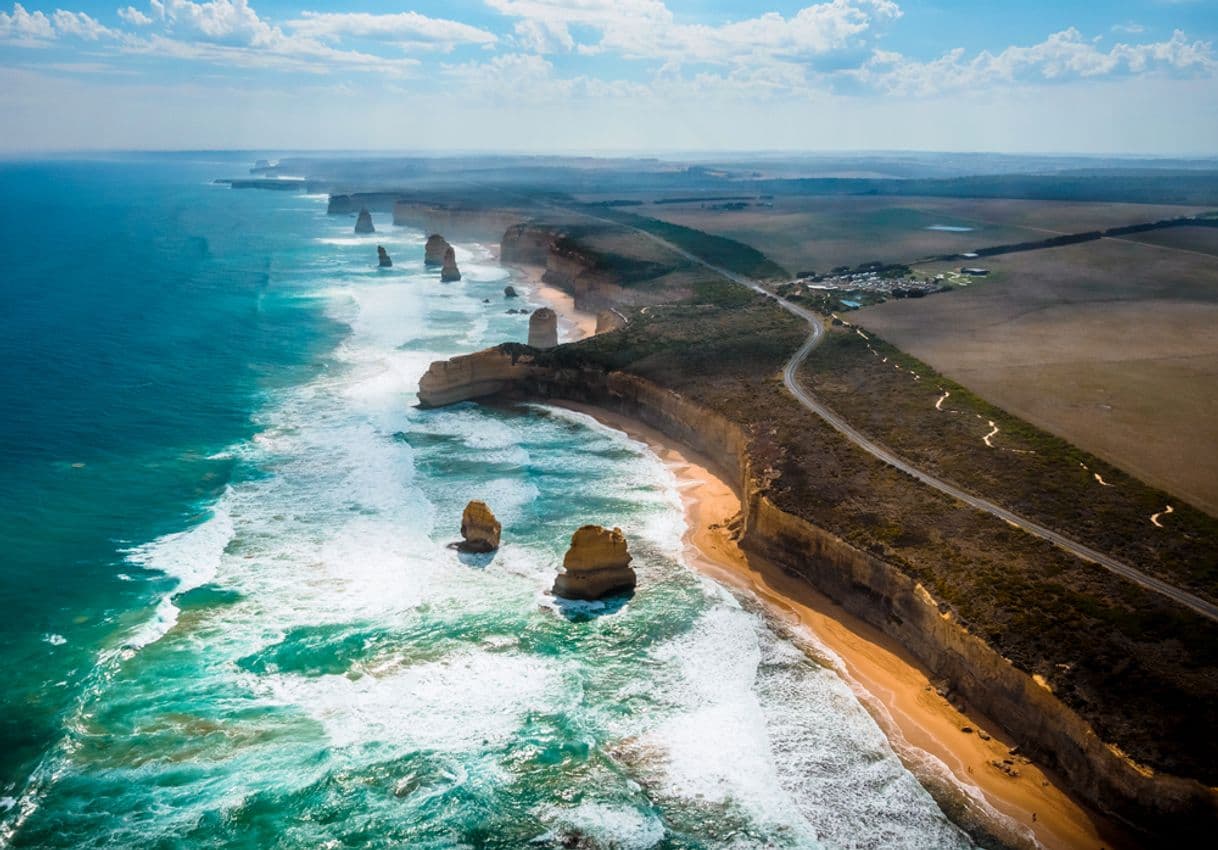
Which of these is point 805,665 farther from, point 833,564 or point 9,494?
point 9,494

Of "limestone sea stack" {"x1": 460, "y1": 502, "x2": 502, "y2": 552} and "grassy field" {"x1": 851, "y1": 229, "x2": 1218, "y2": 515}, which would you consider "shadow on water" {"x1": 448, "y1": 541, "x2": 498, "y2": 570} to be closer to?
"limestone sea stack" {"x1": 460, "y1": 502, "x2": 502, "y2": 552}

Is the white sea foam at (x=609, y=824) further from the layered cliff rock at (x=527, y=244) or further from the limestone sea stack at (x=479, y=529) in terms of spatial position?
the layered cliff rock at (x=527, y=244)

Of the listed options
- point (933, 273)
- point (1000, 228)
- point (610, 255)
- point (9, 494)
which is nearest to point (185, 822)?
point (9, 494)

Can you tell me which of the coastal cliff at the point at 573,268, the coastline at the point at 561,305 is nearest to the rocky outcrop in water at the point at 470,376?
the coastline at the point at 561,305

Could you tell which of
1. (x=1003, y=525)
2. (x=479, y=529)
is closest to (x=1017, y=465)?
(x=1003, y=525)

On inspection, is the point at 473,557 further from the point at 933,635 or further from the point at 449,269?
the point at 449,269

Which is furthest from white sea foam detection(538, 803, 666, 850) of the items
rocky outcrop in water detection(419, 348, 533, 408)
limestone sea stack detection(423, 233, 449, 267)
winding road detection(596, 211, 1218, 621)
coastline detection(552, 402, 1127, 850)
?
limestone sea stack detection(423, 233, 449, 267)
